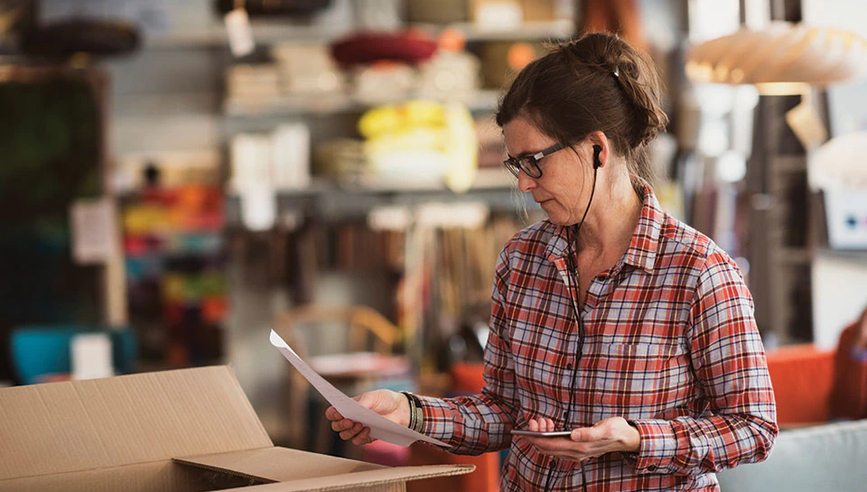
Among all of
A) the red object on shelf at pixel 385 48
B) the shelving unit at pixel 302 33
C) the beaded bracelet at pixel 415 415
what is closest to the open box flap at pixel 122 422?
the beaded bracelet at pixel 415 415

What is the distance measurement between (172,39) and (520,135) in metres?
5.87

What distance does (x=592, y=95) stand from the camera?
170cm

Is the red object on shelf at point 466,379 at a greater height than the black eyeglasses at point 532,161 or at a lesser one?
lesser

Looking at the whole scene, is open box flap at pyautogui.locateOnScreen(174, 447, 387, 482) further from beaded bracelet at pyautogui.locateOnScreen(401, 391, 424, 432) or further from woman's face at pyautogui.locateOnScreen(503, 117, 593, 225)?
woman's face at pyautogui.locateOnScreen(503, 117, 593, 225)

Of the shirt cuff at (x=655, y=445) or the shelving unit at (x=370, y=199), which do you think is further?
the shelving unit at (x=370, y=199)

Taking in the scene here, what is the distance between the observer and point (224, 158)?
7316 mm

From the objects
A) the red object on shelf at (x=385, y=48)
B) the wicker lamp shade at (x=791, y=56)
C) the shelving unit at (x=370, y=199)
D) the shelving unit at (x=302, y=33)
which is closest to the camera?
the wicker lamp shade at (x=791, y=56)

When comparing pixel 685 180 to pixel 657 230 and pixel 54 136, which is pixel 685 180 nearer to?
pixel 54 136

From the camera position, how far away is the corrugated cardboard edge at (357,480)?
50.3 inches

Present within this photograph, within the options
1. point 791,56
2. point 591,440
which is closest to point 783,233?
point 791,56

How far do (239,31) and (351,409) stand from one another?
483 centimetres

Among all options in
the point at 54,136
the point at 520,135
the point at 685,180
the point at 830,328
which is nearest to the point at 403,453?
the point at 830,328

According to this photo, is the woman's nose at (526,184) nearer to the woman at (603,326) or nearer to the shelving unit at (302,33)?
the woman at (603,326)

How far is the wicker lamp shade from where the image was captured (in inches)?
130
